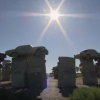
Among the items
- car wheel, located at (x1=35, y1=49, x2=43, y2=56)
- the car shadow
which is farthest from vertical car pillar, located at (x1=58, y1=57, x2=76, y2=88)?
the car shadow

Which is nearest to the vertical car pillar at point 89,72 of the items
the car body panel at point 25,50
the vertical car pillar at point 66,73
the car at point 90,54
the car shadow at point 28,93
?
the car at point 90,54

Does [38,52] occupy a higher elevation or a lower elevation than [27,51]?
lower

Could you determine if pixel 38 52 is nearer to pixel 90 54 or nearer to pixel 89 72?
pixel 90 54

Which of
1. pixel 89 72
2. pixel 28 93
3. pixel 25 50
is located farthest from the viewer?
pixel 89 72

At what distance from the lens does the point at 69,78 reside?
1364 centimetres

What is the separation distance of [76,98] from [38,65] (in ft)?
25.1

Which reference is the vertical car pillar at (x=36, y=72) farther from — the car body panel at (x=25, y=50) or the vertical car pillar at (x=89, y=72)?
the vertical car pillar at (x=89, y=72)

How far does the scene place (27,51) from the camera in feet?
46.3

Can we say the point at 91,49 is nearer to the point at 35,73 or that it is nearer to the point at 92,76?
the point at 92,76

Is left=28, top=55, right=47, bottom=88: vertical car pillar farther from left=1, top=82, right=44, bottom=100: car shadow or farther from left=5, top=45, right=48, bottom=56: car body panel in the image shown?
left=1, top=82, right=44, bottom=100: car shadow

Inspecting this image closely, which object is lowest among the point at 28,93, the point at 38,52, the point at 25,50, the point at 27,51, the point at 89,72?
the point at 28,93

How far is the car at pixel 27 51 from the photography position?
46.2 ft

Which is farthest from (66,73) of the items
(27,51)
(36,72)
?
(27,51)

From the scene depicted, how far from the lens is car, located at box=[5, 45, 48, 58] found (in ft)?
46.2
